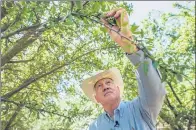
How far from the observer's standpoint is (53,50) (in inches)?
254

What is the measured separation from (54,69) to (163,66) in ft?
17.4

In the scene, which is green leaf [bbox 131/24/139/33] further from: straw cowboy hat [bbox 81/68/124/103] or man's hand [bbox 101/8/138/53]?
straw cowboy hat [bbox 81/68/124/103]

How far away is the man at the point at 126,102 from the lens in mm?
1434

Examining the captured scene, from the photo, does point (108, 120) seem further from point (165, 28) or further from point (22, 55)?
point (165, 28)

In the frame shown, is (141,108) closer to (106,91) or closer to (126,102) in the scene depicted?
(126,102)

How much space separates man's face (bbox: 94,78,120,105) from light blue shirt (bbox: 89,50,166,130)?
0.07 meters

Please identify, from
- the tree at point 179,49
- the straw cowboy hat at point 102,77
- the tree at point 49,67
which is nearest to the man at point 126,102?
the straw cowboy hat at point 102,77

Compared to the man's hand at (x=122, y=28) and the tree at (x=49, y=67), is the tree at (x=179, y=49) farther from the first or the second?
the man's hand at (x=122, y=28)

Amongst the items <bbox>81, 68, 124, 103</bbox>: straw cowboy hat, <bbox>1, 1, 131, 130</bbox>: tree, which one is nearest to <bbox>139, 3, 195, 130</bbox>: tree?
<bbox>1, 1, 131, 130</bbox>: tree

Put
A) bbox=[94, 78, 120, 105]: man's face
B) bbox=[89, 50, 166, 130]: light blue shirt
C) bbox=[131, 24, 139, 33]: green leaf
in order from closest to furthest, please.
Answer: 1. bbox=[131, 24, 139, 33]: green leaf
2. bbox=[89, 50, 166, 130]: light blue shirt
3. bbox=[94, 78, 120, 105]: man's face

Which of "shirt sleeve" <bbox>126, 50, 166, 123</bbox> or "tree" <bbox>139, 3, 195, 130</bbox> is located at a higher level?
"tree" <bbox>139, 3, 195, 130</bbox>

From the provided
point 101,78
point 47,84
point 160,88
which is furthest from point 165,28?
point 160,88

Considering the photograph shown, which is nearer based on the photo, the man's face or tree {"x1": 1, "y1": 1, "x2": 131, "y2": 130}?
the man's face

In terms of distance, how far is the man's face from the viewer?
2.33 metres
